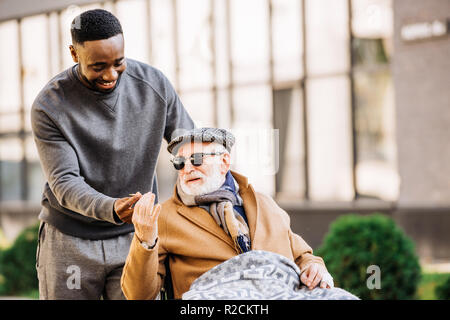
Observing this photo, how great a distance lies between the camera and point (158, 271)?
2.29 metres

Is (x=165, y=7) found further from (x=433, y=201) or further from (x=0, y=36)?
(x=433, y=201)

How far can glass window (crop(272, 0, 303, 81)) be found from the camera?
9.46 metres

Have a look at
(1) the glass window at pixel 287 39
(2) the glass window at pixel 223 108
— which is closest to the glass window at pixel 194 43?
(2) the glass window at pixel 223 108

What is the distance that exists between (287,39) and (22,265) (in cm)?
518

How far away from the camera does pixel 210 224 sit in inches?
90.3

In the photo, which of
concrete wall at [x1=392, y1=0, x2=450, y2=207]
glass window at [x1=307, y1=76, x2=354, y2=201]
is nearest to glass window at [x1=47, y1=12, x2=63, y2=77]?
glass window at [x1=307, y1=76, x2=354, y2=201]

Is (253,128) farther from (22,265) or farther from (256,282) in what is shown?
(256,282)

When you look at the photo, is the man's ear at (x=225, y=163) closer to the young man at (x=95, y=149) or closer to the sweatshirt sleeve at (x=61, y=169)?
the young man at (x=95, y=149)

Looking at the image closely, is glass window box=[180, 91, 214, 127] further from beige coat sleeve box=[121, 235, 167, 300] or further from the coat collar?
beige coat sleeve box=[121, 235, 167, 300]

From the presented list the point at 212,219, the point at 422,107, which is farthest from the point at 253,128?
the point at 212,219

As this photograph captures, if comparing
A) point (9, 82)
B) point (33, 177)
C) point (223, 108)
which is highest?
point (9, 82)

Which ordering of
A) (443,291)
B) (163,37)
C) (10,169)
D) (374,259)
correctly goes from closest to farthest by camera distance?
(374,259)
(443,291)
(163,37)
(10,169)

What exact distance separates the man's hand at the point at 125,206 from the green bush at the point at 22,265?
18.5 ft

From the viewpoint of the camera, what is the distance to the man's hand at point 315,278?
218 centimetres
